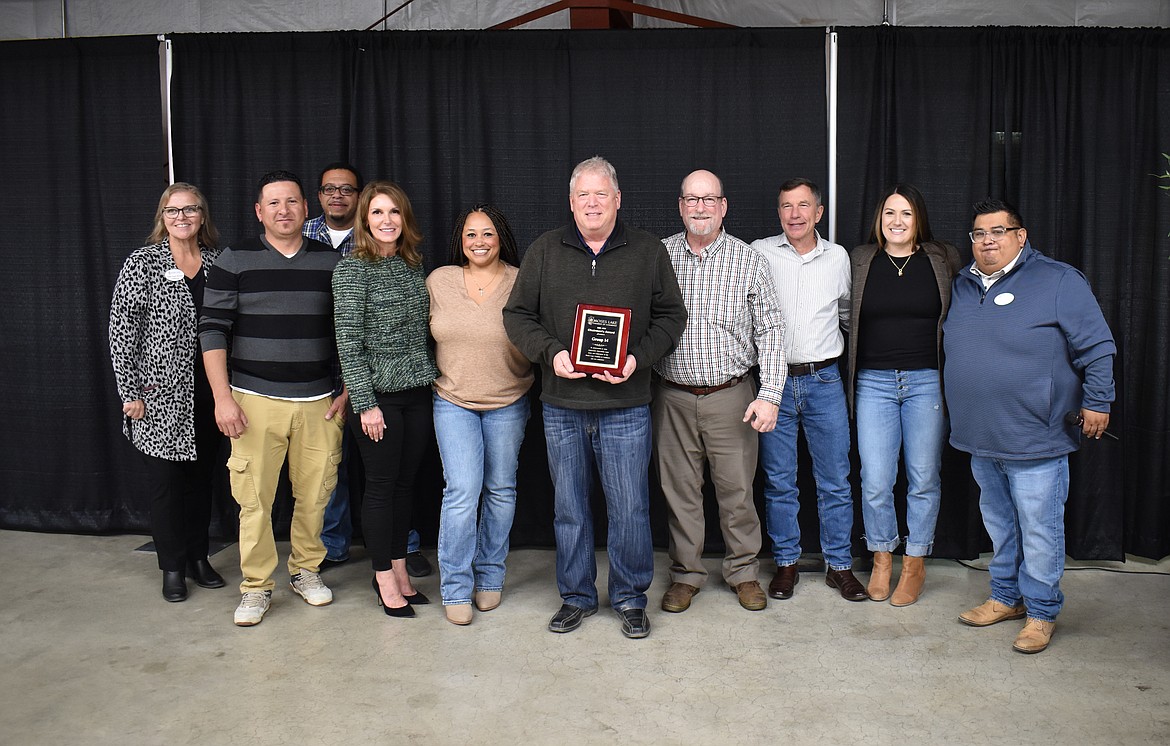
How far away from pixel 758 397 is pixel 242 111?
2.67 meters

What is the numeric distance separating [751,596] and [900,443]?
0.83 metres

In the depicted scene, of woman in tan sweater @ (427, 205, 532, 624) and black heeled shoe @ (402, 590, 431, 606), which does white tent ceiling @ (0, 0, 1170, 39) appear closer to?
woman in tan sweater @ (427, 205, 532, 624)

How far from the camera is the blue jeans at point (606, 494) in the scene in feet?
11.0

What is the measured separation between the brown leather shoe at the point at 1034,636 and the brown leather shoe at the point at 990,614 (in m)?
0.16

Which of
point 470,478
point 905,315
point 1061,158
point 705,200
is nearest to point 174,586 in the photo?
point 470,478

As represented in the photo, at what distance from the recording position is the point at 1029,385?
3195 mm

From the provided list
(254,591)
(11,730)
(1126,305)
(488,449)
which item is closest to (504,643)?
(488,449)

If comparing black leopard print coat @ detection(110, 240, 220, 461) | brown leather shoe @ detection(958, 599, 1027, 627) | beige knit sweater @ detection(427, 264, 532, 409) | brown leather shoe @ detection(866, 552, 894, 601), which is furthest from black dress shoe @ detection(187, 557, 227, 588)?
brown leather shoe @ detection(958, 599, 1027, 627)

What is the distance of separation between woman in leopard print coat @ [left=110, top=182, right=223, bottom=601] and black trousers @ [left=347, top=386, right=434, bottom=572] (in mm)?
723

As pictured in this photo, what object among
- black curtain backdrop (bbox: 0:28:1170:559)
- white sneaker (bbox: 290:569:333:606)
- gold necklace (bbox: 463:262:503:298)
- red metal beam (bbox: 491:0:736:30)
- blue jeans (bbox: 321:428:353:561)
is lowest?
white sneaker (bbox: 290:569:333:606)

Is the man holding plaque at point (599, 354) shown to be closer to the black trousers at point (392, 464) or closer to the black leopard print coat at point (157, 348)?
the black trousers at point (392, 464)

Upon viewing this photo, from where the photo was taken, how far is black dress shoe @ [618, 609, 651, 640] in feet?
11.0

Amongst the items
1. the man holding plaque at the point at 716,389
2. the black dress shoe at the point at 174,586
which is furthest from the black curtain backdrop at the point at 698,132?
the black dress shoe at the point at 174,586

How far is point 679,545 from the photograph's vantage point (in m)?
3.71
